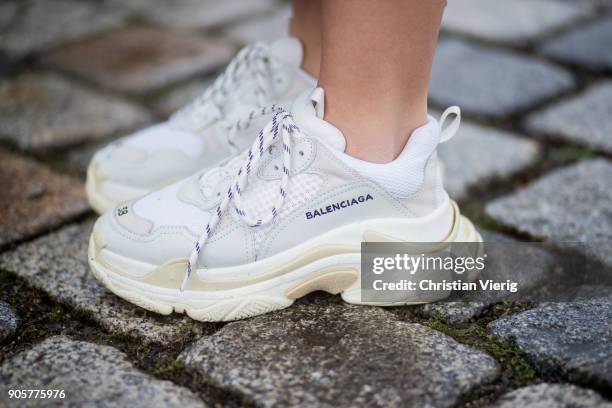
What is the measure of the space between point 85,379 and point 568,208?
37.4 inches

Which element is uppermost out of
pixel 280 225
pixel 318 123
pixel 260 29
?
pixel 318 123

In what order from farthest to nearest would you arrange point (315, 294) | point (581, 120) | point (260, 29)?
1. point (260, 29)
2. point (581, 120)
3. point (315, 294)

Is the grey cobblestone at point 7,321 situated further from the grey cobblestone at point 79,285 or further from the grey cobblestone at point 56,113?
the grey cobblestone at point 56,113

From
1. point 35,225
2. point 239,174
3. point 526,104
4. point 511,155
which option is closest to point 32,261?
point 35,225

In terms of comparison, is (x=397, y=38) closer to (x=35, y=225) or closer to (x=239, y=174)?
(x=239, y=174)

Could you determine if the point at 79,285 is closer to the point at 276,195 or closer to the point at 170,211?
the point at 170,211

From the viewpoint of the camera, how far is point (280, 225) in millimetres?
1039

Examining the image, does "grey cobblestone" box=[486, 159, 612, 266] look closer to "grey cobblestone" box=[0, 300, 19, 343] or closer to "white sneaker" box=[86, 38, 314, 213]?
"white sneaker" box=[86, 38, 314, 213]

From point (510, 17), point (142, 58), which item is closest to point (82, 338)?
point (142, 58)

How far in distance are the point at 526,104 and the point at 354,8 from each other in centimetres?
102

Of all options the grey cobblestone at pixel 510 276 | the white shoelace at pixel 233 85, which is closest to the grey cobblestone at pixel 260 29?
the white shoelace at pixel 233 85

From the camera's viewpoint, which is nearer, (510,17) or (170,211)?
(170,211)

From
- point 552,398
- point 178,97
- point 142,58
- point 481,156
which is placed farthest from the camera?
point 142,58

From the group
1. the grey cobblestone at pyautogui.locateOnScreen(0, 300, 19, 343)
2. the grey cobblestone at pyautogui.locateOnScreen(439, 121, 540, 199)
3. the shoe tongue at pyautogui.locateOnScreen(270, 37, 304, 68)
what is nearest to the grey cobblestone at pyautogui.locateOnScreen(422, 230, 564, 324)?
the grey cobblestone at pyautogui.locateOnScreen(439, 121, 540, 199)
